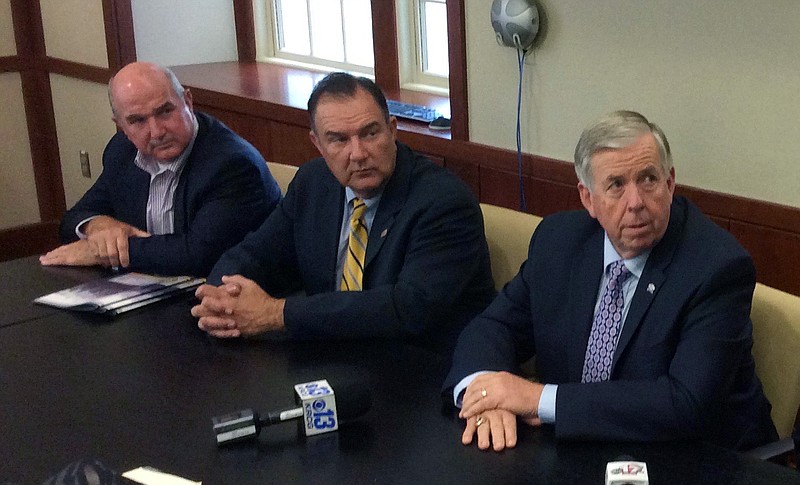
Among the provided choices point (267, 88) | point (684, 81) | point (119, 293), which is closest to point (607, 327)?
point (684, 81)

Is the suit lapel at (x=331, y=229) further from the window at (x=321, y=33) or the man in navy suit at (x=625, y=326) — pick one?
the window at (x=321, y=33)

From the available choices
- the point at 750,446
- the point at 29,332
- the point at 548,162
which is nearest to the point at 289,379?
the point at 29,332

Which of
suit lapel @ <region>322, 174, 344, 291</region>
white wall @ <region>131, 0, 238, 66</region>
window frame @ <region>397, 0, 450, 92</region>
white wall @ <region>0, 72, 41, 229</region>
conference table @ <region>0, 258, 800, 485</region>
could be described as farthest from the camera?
white wall @ <region>0, 72, 41, 229</region>

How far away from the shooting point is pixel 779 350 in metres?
1.97

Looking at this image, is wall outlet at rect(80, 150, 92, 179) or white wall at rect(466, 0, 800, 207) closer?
white wall at rect(466, 0, 800, 207)

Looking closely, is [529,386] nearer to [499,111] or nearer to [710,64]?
[710,64]

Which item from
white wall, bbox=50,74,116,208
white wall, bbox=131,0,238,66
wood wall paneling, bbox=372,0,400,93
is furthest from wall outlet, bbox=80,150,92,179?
wood wall paneling, bbox=372,0,400,93

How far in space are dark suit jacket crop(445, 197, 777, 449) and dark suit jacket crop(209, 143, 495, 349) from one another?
19cm

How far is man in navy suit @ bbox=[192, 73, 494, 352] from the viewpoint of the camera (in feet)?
7.43

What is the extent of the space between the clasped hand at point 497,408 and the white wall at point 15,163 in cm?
400

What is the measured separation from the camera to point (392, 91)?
3898 millimetres

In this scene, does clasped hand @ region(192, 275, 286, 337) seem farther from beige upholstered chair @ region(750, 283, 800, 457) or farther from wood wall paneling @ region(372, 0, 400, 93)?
wood wall paneling @ region(372, 0, 400, 93)

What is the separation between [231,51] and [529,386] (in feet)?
11.1

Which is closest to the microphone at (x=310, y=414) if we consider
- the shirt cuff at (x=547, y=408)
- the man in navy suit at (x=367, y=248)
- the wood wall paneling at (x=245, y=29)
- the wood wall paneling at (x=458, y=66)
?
the shirt cuff at (x=547, y=408)
